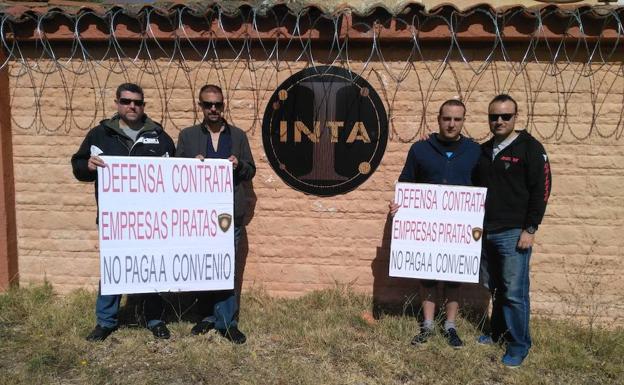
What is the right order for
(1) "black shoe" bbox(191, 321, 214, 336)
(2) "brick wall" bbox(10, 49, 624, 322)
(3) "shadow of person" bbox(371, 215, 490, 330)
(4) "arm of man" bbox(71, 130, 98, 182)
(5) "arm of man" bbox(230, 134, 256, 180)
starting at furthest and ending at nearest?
(3) "shadow of person" bbox(371, 215, 490, 330), (2) "brick wall" bbox(10, 49, 624, 322), (1) "black shoe" bbox(191, 321, 214, 336), (5) "arm of man" bbox(230, 134, 256, 180), (4) "arm of man" bbox(71, 130, 98, 182)

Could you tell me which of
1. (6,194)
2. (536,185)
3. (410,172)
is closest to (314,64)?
(410,172)

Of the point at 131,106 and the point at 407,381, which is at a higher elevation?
the point at 131,106

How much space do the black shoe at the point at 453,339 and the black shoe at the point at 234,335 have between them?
1.73 m

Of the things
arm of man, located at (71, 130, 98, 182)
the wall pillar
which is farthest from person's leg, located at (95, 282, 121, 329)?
the wall pillar

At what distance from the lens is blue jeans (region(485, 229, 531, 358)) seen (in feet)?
11.5

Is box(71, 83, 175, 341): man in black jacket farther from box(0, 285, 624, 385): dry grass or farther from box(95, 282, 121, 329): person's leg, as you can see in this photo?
box(0, 285, 624, 385): dry grass

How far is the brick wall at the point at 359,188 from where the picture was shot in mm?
4305

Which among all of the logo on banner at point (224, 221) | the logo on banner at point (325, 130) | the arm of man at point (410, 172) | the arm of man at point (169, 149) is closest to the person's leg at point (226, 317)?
the logo on banner at point (224, 221)

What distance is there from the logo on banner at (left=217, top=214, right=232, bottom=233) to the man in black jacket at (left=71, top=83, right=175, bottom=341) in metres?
0.70

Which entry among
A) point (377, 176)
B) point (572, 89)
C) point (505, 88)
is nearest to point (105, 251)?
point (377, 176)

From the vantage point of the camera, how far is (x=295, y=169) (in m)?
4.54

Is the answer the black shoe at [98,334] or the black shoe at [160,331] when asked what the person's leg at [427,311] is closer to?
the black shoe at [160,331]

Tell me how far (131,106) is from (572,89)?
3.91 metres

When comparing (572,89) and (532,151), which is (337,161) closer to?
(532,151)
